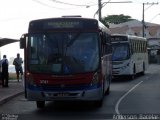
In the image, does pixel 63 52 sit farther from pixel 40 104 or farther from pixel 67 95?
pixel 40 104

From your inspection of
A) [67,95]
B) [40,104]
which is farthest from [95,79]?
[40,104]

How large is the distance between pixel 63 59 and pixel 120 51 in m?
17.1

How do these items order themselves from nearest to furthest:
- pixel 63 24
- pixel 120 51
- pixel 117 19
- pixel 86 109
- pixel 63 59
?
1. pixel 63 59
2. pixel 63 24
3. pixel 86 109
4. pixel 120 51
5. pixel 117 19

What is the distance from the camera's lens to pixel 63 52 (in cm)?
1789

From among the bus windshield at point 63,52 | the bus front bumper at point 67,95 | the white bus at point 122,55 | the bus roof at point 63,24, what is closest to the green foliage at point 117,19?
the white bus at point 122,55

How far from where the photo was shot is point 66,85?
17.5 m

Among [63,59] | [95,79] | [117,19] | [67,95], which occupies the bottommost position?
[67,95]

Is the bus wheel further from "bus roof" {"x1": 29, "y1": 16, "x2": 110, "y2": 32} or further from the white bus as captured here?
the white bus

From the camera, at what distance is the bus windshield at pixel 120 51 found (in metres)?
34.6

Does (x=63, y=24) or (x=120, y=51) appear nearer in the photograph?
(x=63, y=24)

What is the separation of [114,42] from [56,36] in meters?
16.8

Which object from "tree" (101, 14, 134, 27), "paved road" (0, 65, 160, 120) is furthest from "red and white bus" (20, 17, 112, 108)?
"tree" (101, 14, 134, 27)

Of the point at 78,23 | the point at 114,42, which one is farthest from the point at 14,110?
the point at 114,42

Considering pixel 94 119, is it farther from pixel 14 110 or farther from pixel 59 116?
pixel 14 110
